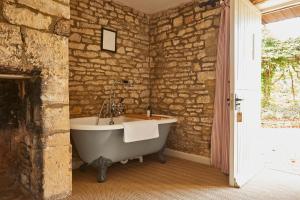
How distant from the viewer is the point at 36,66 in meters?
1.98

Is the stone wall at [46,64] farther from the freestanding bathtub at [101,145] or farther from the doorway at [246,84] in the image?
the doorway at [246,84]

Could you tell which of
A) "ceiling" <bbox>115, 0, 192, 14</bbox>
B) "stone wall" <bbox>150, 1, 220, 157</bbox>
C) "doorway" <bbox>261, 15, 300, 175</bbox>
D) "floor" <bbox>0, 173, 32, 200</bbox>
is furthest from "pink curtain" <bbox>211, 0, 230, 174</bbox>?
"doorway" <bbox>261, 15, 300, 175</bbox>

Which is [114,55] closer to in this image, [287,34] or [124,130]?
[124,130]

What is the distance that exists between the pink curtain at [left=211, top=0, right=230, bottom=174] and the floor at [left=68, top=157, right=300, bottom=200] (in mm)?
232

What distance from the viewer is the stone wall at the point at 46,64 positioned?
1813 mm

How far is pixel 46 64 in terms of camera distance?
80.7 inches

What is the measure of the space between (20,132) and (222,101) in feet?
8.36

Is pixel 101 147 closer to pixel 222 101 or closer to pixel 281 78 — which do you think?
pixel 222 101

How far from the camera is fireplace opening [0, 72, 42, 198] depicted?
2.10m

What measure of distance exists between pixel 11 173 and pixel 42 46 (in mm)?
1647

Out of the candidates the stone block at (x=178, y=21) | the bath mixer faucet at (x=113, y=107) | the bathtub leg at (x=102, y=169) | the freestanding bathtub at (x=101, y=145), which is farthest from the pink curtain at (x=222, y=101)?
the bathtub leg at (x=102, y=169)

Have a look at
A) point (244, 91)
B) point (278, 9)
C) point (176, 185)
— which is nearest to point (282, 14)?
point (278, 9)

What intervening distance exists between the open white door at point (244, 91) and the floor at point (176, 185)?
21 cm

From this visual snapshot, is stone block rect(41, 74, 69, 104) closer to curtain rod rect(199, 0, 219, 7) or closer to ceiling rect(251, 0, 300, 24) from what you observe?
curtain rod rect(199, 0, 219, 7)
